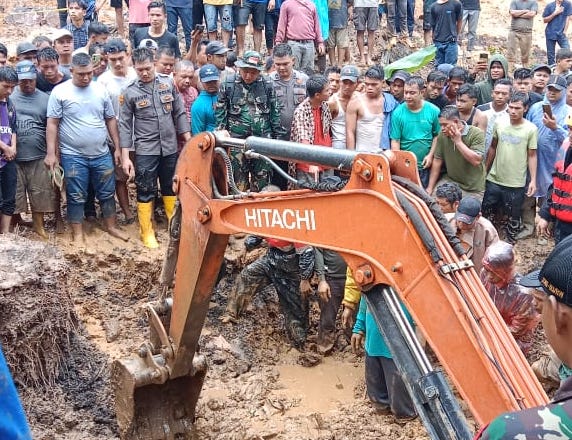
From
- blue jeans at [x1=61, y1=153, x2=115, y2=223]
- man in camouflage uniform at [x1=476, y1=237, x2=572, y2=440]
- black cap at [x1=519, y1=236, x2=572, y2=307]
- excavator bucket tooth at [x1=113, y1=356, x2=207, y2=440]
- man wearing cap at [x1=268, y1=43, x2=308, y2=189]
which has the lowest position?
excavator bucket tooth at [x1=113, y1=356, x2=207, y2=440]

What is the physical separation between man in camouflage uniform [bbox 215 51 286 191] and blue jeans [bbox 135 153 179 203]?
863 mm

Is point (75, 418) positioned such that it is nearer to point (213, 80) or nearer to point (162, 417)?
point (162, 417)

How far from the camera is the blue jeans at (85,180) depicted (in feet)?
24.6

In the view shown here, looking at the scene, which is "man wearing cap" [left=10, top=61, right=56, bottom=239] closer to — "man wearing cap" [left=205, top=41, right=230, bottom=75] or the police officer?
the police officer

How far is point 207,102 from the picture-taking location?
7691 mm

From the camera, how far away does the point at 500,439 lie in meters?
1.72

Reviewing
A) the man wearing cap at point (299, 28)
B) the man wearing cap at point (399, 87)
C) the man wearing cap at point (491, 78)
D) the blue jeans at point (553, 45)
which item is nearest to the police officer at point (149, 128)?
the man wearing cap at point (399, 87)

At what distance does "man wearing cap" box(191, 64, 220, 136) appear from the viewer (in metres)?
7.66

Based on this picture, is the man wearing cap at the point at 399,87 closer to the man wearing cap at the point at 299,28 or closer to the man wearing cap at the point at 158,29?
the man wearing cap at the point at 299,28

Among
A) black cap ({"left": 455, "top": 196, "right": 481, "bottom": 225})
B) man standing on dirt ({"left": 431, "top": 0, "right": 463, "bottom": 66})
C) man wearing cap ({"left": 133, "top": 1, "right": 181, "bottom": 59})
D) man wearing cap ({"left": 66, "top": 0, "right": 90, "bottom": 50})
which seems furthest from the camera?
man standing on dirt ({"left": 431, "top": 0, "right": 463, "bottom": 66})

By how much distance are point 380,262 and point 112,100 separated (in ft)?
18.2

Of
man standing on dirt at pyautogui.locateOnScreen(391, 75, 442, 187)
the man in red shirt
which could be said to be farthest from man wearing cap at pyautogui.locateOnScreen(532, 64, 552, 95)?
the man in red shirt

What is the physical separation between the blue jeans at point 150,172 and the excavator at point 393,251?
353 cm

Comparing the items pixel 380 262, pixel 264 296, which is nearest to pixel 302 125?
pixel 264 296
